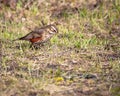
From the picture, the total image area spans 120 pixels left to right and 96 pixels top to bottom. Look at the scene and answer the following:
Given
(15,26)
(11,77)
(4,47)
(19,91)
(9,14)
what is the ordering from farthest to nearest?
1. (9,14)
2. (15,26)
3. (4,47)
4. (11,77)
5. (19,91)

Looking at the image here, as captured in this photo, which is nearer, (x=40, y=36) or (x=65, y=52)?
(x=65, y=52)

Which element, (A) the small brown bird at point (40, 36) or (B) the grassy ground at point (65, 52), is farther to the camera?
(A) the small brown bird at point (40, 36)

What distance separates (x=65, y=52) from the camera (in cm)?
900

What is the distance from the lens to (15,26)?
36.7ft

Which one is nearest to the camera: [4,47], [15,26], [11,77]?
[11,77]

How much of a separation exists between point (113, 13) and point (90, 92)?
19.5ft

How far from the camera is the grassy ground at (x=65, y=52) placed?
678cm

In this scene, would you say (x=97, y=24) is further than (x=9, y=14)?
No

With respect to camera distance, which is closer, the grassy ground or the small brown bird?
the grassy ground

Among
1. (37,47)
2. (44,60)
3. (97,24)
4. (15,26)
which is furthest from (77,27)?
(44,60)

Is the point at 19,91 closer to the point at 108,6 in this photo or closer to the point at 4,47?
the point at 4,47

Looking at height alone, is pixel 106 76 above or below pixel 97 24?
below

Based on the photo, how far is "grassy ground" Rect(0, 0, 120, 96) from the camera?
22.2ft

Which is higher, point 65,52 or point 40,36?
point 40,36
